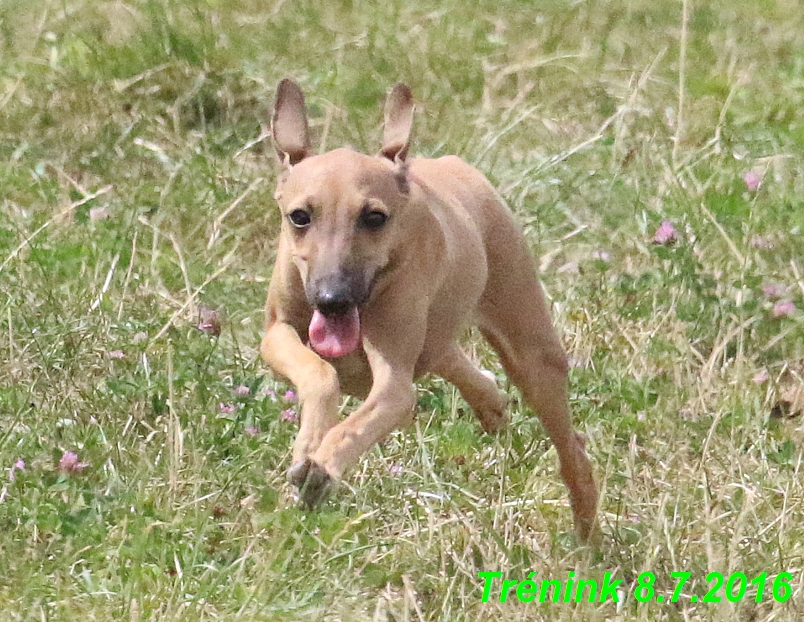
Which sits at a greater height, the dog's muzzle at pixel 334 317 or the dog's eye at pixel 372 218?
the dog's eye at pixel 372 218

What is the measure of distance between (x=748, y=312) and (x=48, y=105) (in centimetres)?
367

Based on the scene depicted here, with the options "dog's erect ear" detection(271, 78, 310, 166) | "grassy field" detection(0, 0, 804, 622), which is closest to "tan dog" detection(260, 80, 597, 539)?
"dog's erect ear" detection(271, 78, 310, 166)

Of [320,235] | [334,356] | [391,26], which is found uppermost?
[320,235]

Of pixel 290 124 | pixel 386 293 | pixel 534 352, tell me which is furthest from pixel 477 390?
pixel 290 124

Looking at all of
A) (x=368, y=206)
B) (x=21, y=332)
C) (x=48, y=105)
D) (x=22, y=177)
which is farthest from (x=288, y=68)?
(x=368, y=206)

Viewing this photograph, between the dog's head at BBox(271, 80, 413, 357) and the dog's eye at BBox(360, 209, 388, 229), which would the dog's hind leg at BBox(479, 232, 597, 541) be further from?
the dog's eye at BBox(360, 209, 388, 229)

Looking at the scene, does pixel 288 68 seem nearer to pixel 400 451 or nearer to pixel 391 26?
pixel 391 26

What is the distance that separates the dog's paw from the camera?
3.50 m

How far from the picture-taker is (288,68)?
8195 mm

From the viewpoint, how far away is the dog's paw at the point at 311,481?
11.5 feet

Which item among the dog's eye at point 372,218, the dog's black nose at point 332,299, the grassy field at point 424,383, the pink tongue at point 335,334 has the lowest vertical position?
the grassy field at point 424,383

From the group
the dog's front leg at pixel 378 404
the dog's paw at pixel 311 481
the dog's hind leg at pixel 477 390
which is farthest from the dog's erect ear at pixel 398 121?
the dog's paw at pixel 311 481

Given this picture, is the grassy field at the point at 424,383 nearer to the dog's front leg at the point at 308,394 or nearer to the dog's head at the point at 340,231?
the dog's front leg at the point at 308,394

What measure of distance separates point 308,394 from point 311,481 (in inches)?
12.1
